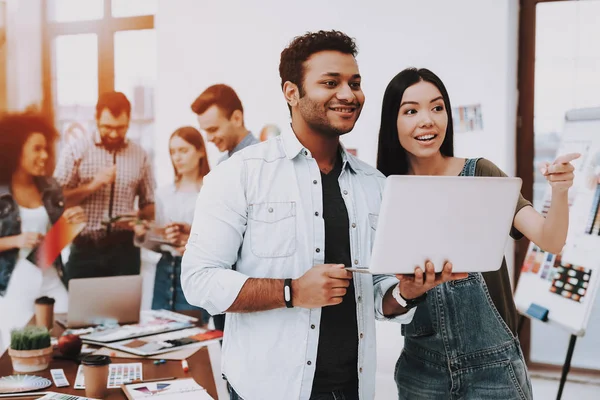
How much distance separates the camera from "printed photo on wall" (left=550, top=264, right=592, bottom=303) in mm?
2570

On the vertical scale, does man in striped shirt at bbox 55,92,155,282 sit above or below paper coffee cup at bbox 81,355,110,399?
above

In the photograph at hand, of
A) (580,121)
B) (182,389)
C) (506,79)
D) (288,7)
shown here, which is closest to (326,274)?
Result: (182,389)

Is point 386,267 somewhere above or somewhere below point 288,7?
below

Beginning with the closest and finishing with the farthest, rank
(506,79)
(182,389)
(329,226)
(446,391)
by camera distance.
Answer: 1. (329,226)
2. (446,391)
3. (182,389)
4. (506,79)

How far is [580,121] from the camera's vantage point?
284cm

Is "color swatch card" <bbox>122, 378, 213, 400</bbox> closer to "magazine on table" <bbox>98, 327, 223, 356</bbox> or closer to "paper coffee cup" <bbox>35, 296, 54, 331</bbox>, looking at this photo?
"magazine on table" <bbox>98, 327, 223, 356</bbox>

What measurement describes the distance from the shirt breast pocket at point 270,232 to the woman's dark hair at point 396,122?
0.43 m

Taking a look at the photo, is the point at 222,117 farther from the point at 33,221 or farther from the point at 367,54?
the point at 33,221

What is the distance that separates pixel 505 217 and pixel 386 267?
1.05ft

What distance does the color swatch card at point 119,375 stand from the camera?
1.82 m

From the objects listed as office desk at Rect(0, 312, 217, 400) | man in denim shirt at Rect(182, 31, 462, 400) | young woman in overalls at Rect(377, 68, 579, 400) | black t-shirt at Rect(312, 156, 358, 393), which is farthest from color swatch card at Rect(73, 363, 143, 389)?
young woman in overalls at Rect(377, 68, 579, 400)

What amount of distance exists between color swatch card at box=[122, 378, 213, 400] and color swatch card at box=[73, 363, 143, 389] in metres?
0.07

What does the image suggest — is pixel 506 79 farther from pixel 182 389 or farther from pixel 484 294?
pixel 182 389

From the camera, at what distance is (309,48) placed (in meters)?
1.59
